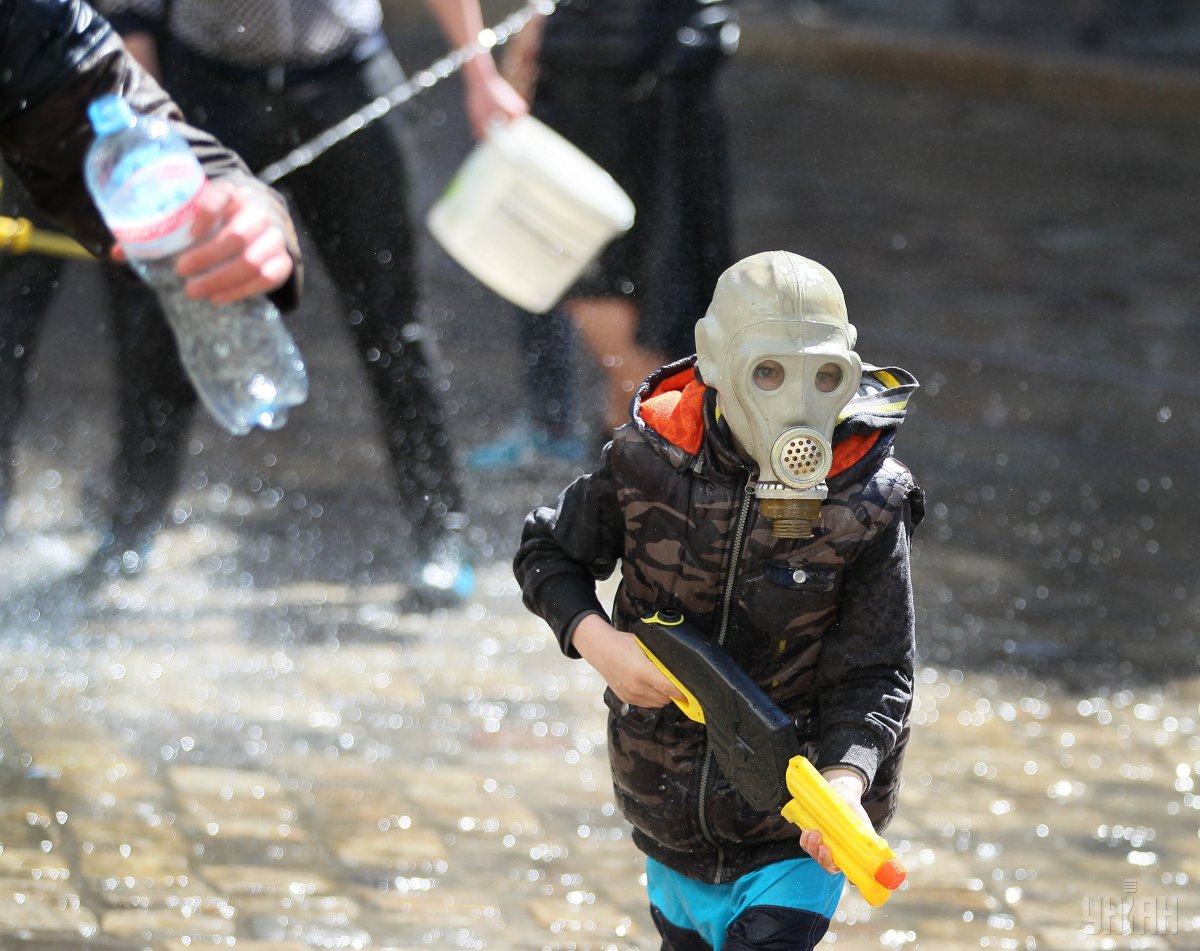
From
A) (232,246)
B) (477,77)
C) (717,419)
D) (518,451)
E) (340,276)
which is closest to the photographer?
(717,419)

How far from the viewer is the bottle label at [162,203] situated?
8.78ft

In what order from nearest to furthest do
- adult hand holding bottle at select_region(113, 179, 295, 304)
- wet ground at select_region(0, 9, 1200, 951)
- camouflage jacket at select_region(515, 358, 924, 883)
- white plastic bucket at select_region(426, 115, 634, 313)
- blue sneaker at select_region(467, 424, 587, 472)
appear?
camouflage jacket at select_region(515, 358, 924, 883) → adult hand holding bottle at select_region(113, 179, 295, 304) → wet ground at select_region(0, 9, 1200, 951) → white plastic bucket at select_region(426, 115, 634, 313) → blue sneaker at select_region(467, 424, 587, 472)

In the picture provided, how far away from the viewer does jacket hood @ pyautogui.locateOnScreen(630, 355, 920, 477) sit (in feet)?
6.09

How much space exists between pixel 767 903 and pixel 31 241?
3.00 m

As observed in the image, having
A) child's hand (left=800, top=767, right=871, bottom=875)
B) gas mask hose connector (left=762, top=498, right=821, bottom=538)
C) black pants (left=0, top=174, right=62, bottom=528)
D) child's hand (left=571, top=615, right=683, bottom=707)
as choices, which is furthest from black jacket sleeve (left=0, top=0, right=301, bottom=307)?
black pants (left=0, top=174, right=62, bottom=528)

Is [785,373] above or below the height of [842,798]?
above

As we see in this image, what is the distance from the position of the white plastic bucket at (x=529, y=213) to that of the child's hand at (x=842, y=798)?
5.09 feet

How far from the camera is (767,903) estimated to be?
6.57 feet

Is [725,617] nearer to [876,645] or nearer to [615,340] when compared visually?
[876,645]

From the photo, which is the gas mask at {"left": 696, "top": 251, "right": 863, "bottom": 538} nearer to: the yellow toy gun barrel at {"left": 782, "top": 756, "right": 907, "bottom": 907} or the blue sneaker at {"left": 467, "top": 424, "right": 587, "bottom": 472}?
the yellow toy gun barrel at {"left": 782, "top": 756, "right": 907, "bottom": 907}

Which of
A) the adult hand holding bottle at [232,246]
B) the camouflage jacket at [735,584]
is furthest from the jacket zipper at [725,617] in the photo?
the adult hand holding bottle at [232,246]

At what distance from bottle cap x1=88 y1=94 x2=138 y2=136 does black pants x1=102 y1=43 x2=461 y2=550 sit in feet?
3.81

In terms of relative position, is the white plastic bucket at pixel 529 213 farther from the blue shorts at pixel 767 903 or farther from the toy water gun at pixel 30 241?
the blue shorts at pixel 767 903

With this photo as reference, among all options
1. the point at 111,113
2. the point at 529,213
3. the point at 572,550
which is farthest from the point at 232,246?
the point at 572,550
